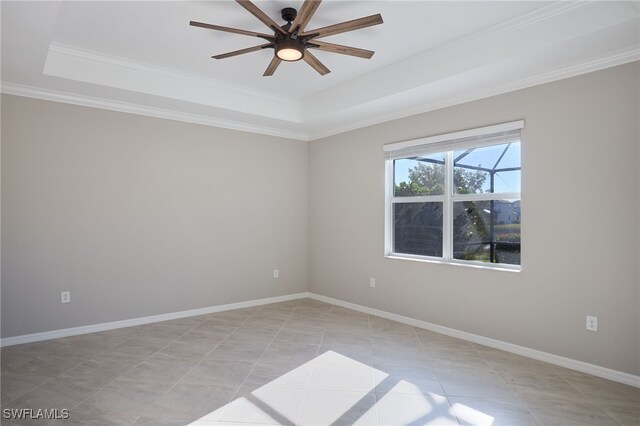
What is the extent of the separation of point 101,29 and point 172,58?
0.65 m

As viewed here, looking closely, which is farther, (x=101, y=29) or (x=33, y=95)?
(x=33, y=95)

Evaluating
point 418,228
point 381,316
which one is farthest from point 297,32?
point 381,316

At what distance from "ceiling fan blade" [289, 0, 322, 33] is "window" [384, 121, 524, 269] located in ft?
6.74

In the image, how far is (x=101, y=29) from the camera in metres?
2.93

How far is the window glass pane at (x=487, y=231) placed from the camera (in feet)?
11.0

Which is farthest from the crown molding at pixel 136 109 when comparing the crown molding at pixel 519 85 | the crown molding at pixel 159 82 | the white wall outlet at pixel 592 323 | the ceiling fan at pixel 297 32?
the white wall outlet at pixel 592 323

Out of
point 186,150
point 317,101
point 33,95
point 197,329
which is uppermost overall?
point 317,101

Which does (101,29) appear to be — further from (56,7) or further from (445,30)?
(445,30)

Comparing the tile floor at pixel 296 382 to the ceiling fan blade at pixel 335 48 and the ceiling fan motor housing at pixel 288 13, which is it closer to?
the ceiling fan blade at pixel 335 48

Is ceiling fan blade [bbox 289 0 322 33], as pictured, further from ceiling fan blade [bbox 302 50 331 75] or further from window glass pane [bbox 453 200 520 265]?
window glass pane [bbox 453 200 520 265]

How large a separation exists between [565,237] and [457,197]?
108 centimetres

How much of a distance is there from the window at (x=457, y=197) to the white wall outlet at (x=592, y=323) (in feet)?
2.20

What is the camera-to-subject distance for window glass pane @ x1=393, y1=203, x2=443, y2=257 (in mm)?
4020

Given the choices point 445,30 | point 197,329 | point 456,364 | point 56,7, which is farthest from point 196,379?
point 445,30
